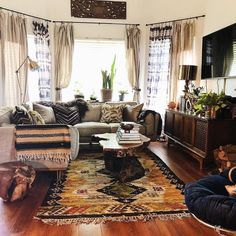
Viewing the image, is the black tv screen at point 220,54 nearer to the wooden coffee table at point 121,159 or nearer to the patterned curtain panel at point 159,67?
the patterned curtain panel at point 159,67

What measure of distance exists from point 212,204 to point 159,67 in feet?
14.7

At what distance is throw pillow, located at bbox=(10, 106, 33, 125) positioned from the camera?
3.04 metres

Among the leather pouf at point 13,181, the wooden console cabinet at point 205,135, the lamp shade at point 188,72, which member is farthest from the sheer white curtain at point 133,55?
the leather pouf at point 13,181

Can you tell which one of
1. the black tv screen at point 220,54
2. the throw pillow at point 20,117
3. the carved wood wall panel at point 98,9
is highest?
the carved wood wall panel at point 98,9

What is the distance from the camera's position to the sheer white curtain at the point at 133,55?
5734mm

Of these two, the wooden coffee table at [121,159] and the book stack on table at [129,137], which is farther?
the book stack on table at [129,137]

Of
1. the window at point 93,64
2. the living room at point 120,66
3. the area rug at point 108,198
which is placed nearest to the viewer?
the area rug at point 108,198

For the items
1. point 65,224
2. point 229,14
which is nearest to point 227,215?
point 65,224

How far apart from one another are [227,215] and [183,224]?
2.94 feet

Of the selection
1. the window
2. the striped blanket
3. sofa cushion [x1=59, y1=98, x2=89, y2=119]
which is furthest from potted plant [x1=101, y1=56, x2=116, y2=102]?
the striped blanket

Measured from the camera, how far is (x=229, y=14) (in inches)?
156

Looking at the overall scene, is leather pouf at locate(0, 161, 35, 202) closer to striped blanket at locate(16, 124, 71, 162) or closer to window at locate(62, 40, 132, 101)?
striped blanket at locate(16, 124, 71, 162)

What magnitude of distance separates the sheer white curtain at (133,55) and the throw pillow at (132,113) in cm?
103

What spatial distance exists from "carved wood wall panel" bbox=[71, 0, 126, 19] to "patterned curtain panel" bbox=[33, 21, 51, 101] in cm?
75
